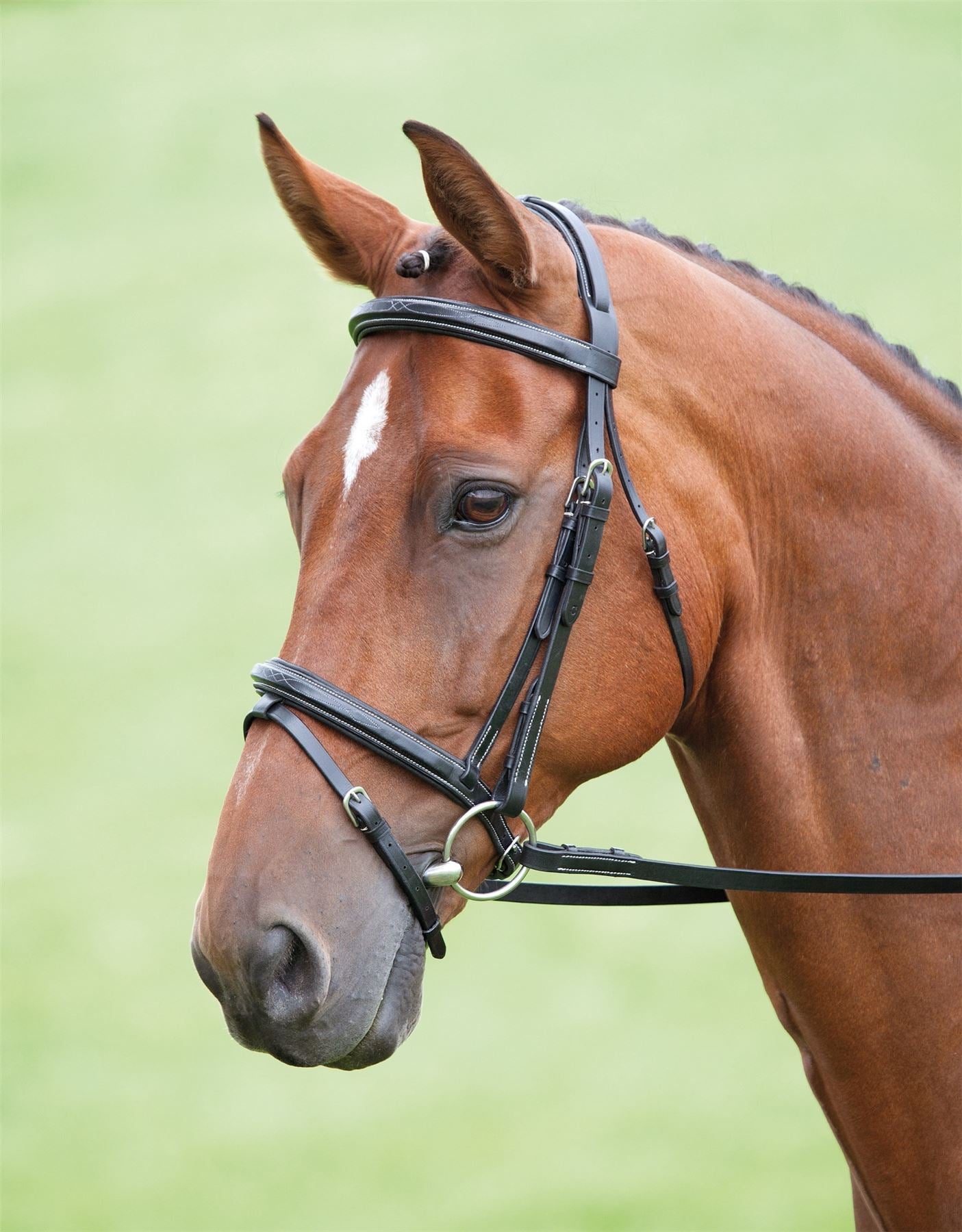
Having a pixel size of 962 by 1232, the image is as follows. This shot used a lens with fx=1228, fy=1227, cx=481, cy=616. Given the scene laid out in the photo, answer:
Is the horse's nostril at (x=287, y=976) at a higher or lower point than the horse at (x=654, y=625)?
lower

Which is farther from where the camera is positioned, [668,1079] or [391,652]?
[668,1079]

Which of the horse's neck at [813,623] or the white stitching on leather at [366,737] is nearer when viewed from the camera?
the white stitching on leather at [366,737]

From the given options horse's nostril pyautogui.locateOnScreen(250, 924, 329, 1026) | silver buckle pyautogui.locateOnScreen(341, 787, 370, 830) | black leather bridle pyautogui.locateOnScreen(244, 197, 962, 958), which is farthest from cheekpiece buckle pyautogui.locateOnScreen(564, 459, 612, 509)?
horse's nostril pyautogui.locateOnScreen(250, 924, 329, 1026)

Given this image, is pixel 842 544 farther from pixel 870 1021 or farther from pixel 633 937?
pixel 633 937

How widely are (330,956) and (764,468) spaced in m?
1.07

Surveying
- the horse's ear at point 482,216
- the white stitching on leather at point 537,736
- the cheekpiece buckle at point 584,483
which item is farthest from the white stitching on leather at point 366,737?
the horse's ear at point 482,216

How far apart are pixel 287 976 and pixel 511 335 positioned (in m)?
1.01

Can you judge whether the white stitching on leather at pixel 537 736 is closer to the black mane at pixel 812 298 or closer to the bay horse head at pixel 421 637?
the bay horse head at pixel 421 637

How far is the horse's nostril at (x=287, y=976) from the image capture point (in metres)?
1.70

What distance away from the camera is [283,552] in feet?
30.4

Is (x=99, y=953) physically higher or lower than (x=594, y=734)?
higher

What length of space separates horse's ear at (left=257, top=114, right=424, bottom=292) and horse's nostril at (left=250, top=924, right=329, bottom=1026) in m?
1.13

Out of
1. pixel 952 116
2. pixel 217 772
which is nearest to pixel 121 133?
pixel 217 772

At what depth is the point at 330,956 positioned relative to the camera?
1.74 m
